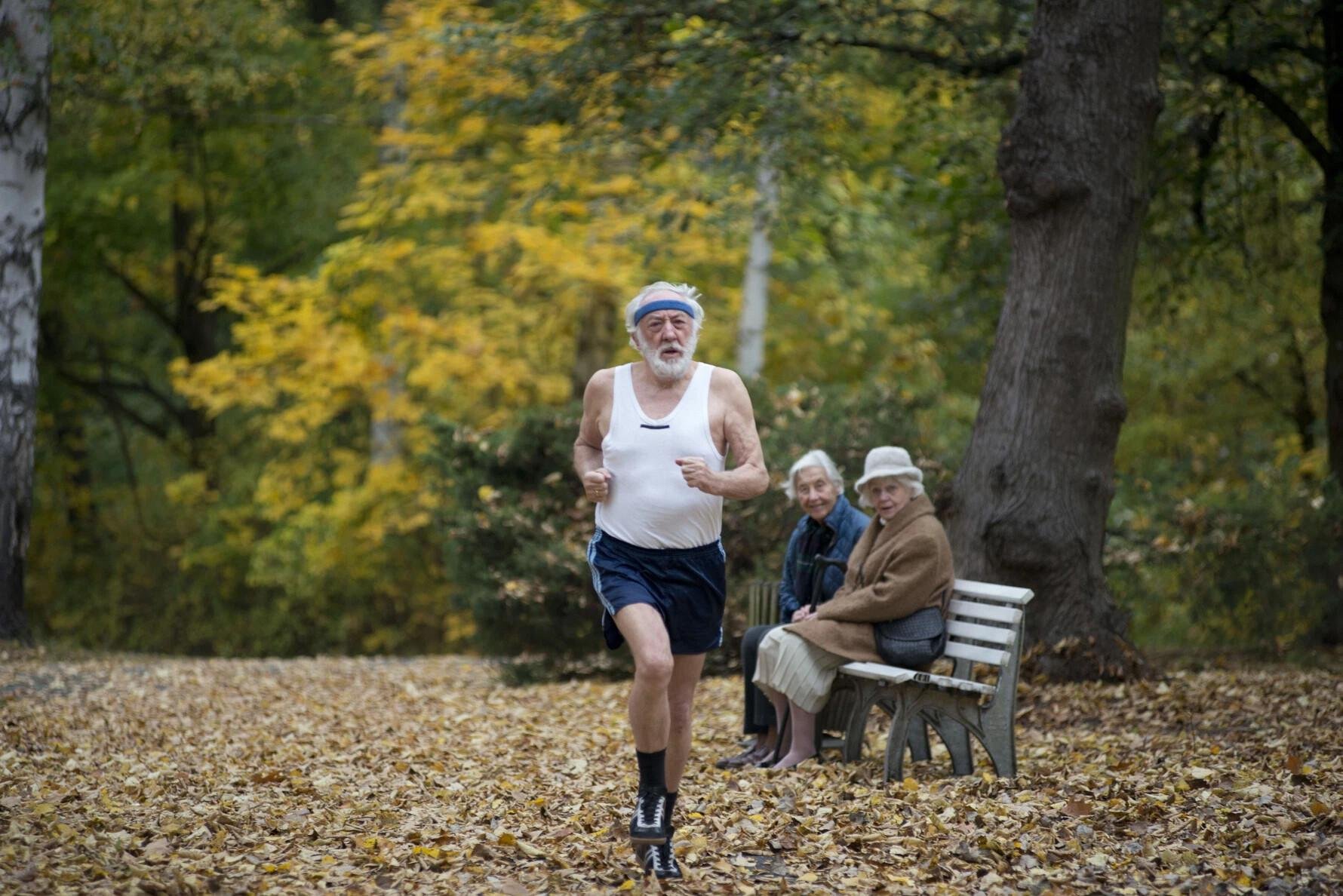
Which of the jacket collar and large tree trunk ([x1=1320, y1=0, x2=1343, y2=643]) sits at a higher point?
large tree trunk ([x1=1320, y1=0, x2=1343, y2=643])

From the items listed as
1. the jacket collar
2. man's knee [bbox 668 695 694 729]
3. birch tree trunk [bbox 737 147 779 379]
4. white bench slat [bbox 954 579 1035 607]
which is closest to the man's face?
man's knee [bbox 668 695 694 729]

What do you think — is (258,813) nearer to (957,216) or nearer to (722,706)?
(722,706)

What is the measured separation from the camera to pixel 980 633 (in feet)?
21.0

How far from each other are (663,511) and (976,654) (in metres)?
2.37

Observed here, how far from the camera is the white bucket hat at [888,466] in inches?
261

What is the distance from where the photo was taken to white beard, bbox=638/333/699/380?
4.63 m

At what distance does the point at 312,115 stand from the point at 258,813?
15863mm

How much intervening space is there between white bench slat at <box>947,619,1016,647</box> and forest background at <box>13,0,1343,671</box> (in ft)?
11.0

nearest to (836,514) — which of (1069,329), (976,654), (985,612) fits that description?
(985,612)

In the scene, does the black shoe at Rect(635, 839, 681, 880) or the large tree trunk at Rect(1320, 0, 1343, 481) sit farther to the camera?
the large tree trunk at Rect(1320, 0, 1343, 481)

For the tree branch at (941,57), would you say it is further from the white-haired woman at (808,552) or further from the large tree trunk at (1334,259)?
the white-haired woman at (808,552)

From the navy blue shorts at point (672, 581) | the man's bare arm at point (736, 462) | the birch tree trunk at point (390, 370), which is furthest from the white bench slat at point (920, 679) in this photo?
the birch tree trunk at point (390, 370)

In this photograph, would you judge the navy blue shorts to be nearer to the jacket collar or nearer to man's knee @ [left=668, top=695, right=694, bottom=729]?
man's knee @ [left=668, top=695, right=694, bottom=729]

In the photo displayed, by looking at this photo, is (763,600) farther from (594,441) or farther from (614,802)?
(594,441)
